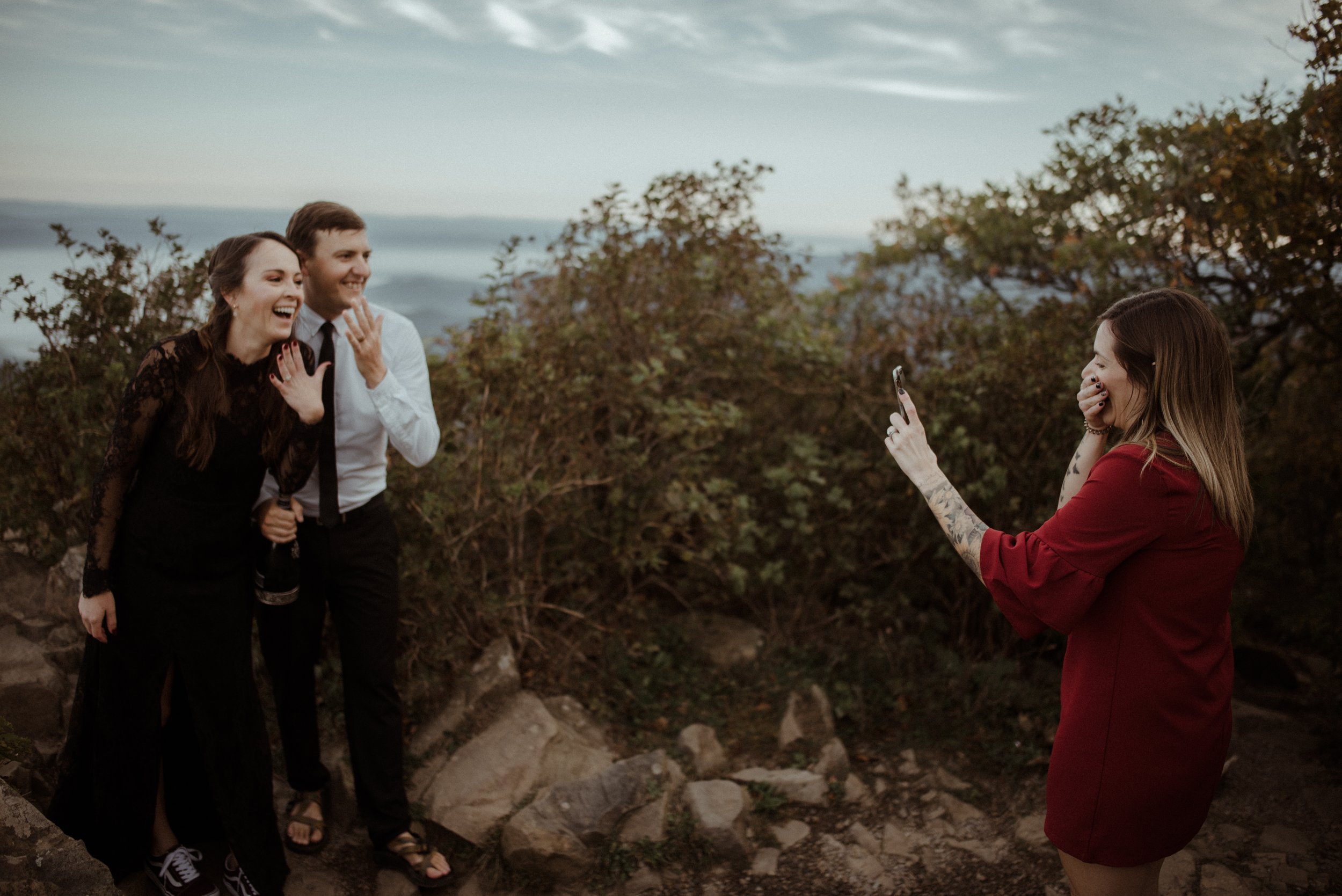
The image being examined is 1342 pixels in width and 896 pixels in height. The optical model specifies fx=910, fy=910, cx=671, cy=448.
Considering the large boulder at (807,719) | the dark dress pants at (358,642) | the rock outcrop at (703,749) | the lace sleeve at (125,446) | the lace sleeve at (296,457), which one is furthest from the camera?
the large boulder at (807,719)

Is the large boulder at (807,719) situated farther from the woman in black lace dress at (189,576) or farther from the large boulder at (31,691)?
the large boulder at (31,691)

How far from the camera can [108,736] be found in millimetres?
3051

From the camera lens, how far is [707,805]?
4.00m

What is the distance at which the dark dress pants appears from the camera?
3385 mm

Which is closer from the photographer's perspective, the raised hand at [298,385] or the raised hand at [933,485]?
the raised hand at [933,485]

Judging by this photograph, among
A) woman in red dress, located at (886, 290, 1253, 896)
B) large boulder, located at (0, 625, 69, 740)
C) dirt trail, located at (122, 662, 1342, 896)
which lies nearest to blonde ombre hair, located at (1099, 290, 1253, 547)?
woman in red dress, located at (886, 290, 1253, 896)

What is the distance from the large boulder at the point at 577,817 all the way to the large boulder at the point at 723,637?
1252mm

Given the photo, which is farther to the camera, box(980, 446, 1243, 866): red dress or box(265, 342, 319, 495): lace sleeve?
box(265, 342, 319, 495): lace sleeve

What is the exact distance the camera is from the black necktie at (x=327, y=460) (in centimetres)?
327

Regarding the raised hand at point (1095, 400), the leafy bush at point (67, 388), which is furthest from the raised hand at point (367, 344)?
the raised hand at point (1095, 400)

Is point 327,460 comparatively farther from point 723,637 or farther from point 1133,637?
point 723,637

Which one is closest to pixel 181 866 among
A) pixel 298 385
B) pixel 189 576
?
pixel 189 576

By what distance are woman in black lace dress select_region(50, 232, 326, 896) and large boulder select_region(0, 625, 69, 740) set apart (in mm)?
602

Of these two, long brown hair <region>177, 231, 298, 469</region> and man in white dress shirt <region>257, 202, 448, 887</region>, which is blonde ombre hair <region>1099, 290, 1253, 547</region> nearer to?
man in white dress shirt <region>257, 202, 448, 887</region>
